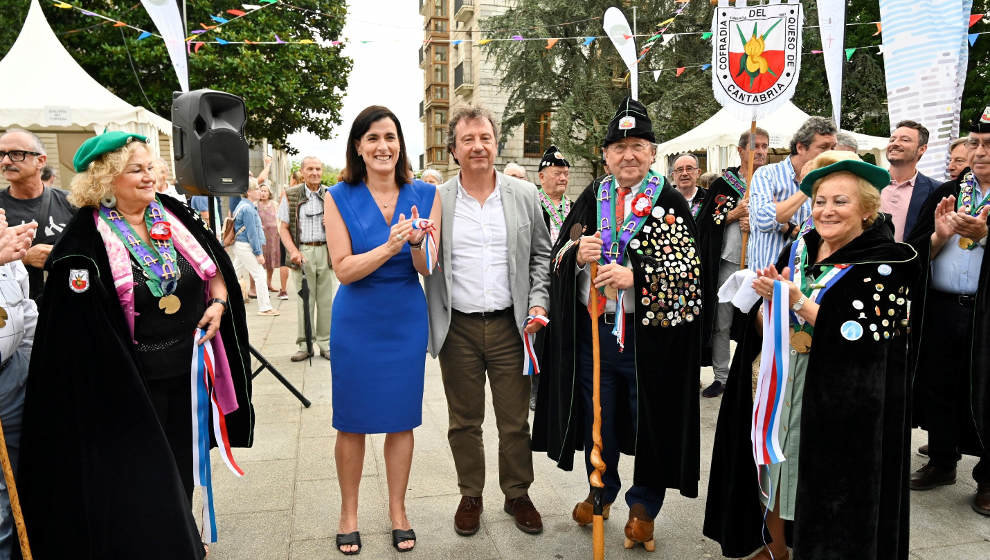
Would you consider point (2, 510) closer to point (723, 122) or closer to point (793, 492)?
point (793, 492)

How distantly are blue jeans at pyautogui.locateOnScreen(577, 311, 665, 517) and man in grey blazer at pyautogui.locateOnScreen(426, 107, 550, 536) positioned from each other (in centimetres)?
27

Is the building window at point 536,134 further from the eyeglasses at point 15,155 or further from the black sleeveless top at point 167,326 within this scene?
the black sleeveless top at point 167,326

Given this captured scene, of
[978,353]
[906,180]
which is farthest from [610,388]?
[906,180]

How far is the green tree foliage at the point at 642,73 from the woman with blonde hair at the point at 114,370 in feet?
65.8

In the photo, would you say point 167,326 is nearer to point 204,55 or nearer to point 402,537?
point 402,537

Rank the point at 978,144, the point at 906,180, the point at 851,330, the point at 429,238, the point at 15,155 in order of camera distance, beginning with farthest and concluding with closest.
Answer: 1. the point at 906,180
2. the point at 15,155
3. the point at 978,144
4. the point at 429,238
5. the point at 851,330

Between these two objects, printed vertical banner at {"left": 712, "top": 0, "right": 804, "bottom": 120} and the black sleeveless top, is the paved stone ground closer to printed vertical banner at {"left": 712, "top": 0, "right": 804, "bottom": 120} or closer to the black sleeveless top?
the black sleeveless top

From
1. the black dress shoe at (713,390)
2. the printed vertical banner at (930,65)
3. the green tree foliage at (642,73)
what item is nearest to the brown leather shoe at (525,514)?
the black dress shoe at (713,390)

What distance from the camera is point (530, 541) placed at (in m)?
3.18

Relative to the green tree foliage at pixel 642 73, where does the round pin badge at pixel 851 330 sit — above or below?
below

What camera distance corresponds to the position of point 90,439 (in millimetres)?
2381

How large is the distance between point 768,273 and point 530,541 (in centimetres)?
168

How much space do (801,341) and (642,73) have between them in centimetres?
2219

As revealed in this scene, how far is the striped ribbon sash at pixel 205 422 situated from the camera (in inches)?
107
